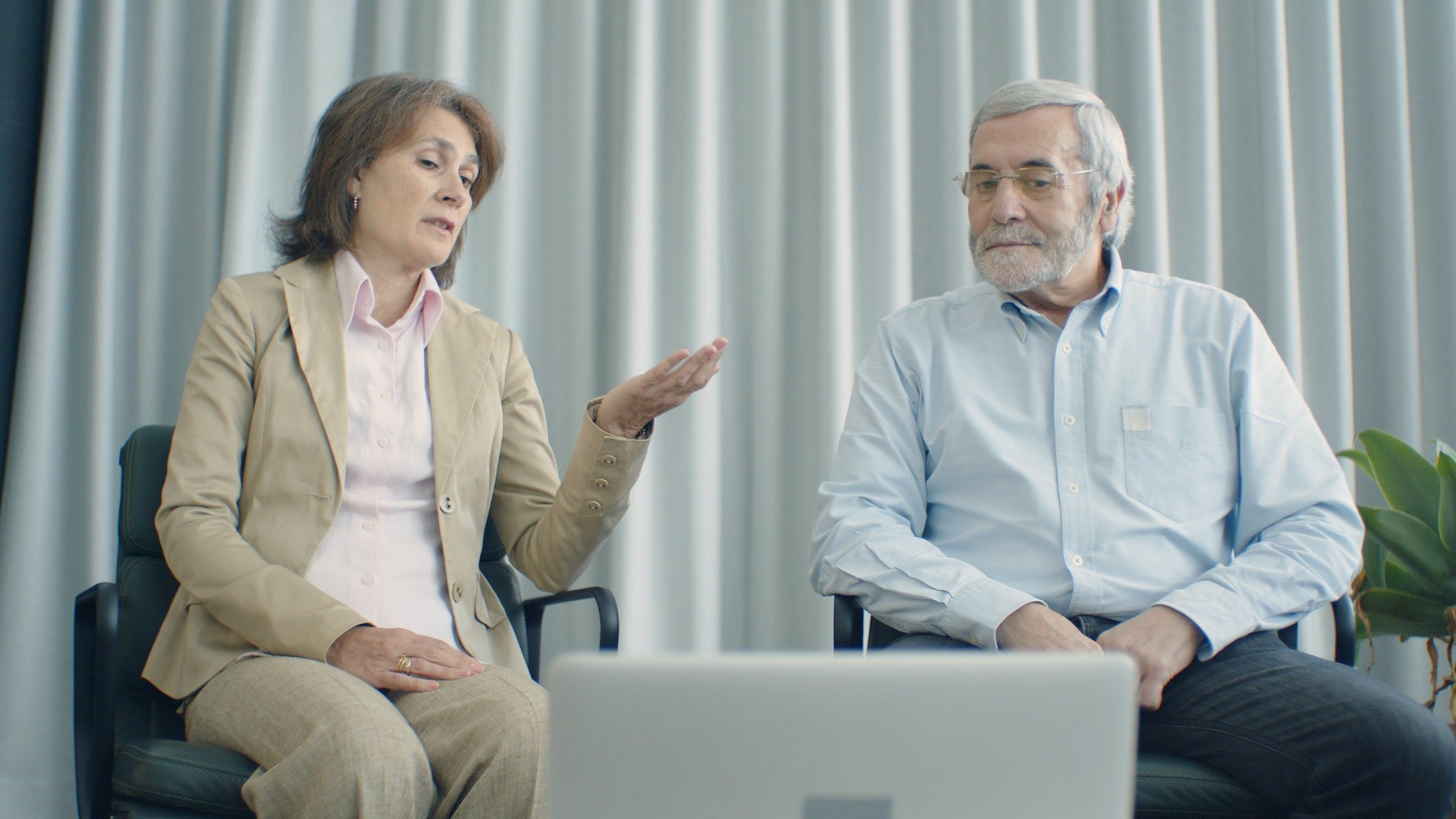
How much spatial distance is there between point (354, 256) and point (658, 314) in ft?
2.99

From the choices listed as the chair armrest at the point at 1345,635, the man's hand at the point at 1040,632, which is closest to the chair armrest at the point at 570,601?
the man's hand at the point at 1040,632

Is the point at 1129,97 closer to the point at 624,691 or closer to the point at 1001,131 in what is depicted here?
the point at 1001,131

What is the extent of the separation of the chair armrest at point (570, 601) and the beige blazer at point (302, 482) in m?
0.05

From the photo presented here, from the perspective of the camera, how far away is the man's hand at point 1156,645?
1.58 metres

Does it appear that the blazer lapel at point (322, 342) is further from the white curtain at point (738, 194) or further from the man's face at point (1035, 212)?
the man's face at point (1035, 212)

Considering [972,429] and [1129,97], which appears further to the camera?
[1129,97]

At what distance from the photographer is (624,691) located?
2.41 feet

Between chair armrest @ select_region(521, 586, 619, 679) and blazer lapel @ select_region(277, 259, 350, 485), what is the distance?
43cm

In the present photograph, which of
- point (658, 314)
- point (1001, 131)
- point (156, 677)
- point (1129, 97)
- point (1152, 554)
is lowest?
point (156, 677)

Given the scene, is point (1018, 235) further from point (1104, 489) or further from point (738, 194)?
point (738, 194)

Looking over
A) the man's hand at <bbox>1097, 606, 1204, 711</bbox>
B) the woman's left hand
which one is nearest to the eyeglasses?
the woman's left hand

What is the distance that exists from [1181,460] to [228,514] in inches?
61.7

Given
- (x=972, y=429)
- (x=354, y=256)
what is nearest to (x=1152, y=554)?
(x=972, y=429)

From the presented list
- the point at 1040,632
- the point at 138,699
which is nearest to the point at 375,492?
the point at 138,699
